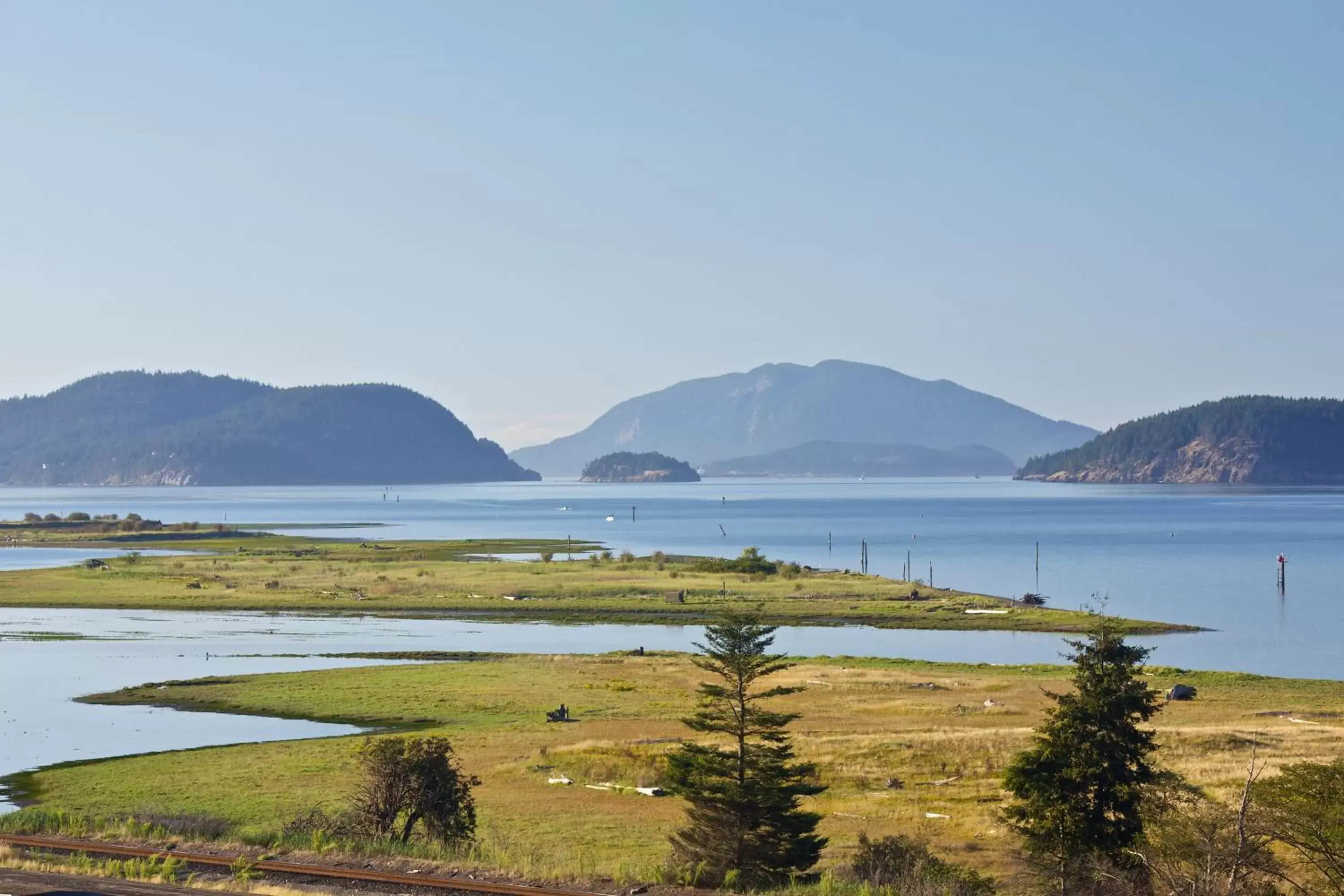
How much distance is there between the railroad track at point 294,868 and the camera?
23.1 meters

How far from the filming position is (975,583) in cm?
12169

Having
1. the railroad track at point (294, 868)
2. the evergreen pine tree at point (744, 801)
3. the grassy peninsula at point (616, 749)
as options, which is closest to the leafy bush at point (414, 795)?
the grassy peninsula at point (616, 749)

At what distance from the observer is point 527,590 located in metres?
109

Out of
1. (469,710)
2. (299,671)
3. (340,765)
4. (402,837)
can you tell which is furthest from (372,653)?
(402,837)

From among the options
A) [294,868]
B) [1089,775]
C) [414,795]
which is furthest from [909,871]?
[294,868]

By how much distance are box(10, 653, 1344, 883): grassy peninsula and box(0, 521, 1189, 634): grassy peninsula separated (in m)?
24.7

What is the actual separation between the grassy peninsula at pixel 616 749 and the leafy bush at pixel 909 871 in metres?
2.28

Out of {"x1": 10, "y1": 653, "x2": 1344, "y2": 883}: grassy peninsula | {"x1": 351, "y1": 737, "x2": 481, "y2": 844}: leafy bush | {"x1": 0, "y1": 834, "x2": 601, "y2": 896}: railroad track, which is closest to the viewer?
{"x1": 0, "y1": 834, "x2": 601, "y2": 896}: railroad track

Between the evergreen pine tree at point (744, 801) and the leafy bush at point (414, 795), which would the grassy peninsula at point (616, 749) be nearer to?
the leafy bush at point (414, 795)

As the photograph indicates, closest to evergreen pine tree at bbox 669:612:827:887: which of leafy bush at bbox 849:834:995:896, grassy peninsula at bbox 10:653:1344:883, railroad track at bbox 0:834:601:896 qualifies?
leafy bush at bbox 849:834:995:896

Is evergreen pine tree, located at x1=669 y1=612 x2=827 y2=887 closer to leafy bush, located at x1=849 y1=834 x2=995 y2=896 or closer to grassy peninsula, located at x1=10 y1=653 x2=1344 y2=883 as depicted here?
leafy bush, located at x1=849 y1=834 x2=995 y2=896

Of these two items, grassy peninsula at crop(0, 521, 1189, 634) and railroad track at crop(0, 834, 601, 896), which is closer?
railroad track at crop(0, 834, 601, 896)

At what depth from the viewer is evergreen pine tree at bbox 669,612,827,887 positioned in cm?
2688

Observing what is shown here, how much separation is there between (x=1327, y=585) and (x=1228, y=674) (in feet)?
196
